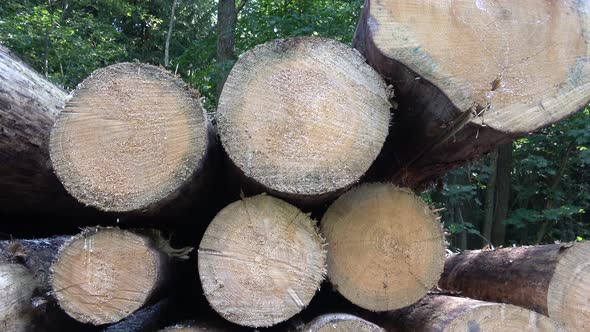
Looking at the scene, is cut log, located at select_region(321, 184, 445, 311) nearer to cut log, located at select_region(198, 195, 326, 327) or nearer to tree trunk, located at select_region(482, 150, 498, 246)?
cut log, located at select_region(198, 195, 326, 327)

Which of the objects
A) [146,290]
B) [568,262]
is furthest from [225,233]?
[568,262]

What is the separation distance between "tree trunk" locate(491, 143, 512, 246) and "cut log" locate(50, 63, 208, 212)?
8.19 meters

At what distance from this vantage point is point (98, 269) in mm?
1803

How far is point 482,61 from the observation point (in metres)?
1.94

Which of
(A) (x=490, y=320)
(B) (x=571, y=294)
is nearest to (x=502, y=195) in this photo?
(B) (x=571, y=294)

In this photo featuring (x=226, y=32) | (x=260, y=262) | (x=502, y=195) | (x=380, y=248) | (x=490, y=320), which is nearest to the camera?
(x=260, y=262)

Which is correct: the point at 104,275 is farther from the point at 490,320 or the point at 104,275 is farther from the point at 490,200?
the point at 490,200

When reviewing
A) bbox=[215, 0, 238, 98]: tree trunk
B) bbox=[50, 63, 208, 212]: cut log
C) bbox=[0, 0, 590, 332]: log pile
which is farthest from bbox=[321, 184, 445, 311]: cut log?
bbox=[215, 0, 238, 98]: tree trunk

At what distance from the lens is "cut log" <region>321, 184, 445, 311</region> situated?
201cm

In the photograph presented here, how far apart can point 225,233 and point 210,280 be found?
0.16 metres

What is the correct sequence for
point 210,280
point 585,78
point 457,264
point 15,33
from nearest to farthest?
point 210,280
point 585,78
point 457,264
point 15,33

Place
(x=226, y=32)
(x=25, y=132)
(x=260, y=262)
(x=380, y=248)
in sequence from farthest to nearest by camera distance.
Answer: (x=226, y=32) < (x=25, y=132) < (x=380, y=248) < (x=260, y=262)

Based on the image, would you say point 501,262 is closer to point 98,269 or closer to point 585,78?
point 585,78

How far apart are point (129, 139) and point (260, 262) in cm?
59
